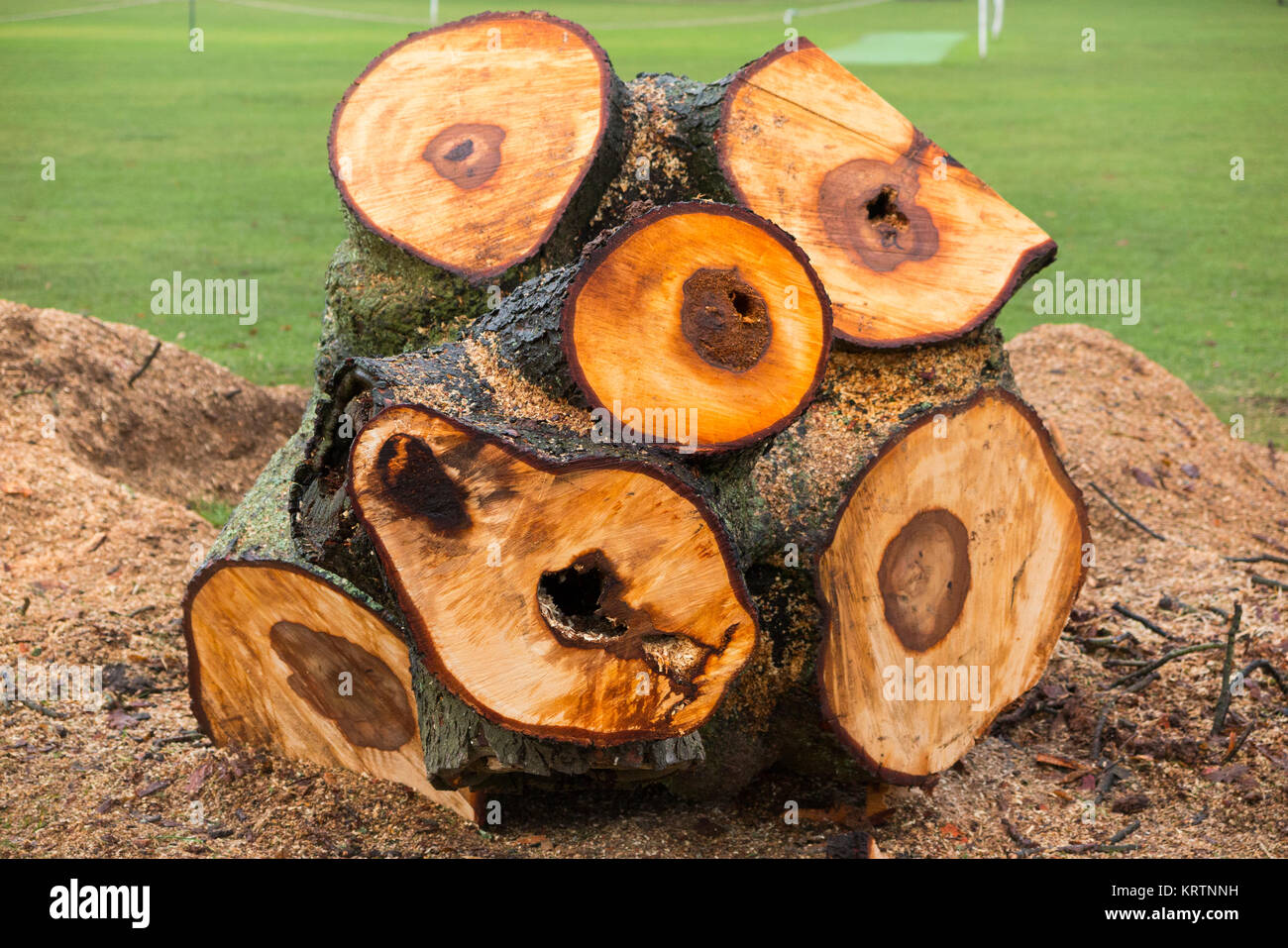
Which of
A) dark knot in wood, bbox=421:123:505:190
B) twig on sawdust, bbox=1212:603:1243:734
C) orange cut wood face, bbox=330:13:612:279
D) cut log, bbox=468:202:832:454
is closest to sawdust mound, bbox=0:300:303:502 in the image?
orange cut wood face, bbox=330:13:612:279

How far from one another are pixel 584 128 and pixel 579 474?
136 cm

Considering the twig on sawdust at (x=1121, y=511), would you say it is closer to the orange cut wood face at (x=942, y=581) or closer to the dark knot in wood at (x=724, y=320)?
the orange cut wood face at (x=942, y=581)

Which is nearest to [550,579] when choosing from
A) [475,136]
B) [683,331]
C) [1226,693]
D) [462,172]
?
[683,331]

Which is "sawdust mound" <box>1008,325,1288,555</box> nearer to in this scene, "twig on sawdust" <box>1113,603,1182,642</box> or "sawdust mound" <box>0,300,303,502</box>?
"twig on sawdust" <box>1113,603,1182,642</box>

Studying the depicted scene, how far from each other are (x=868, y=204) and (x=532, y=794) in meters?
1.82

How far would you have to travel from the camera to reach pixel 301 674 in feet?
9.89

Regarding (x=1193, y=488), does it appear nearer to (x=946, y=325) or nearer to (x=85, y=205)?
(x=946, y=325)

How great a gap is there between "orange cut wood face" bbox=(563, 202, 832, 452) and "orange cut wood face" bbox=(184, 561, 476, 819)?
100 centimetres

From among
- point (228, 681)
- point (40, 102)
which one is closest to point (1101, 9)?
point (40, 102)

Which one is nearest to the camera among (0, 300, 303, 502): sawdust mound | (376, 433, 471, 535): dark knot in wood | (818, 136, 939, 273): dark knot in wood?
(376, 433, 471, 535): dark knot in wood

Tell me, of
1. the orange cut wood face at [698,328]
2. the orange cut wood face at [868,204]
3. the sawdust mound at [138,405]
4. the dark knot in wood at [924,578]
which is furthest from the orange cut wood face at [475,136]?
the sawdust mound at [138,405]

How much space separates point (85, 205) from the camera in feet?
28.6

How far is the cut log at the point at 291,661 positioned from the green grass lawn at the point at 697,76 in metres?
3.49

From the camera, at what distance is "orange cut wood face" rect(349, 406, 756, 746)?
80.8 inches
